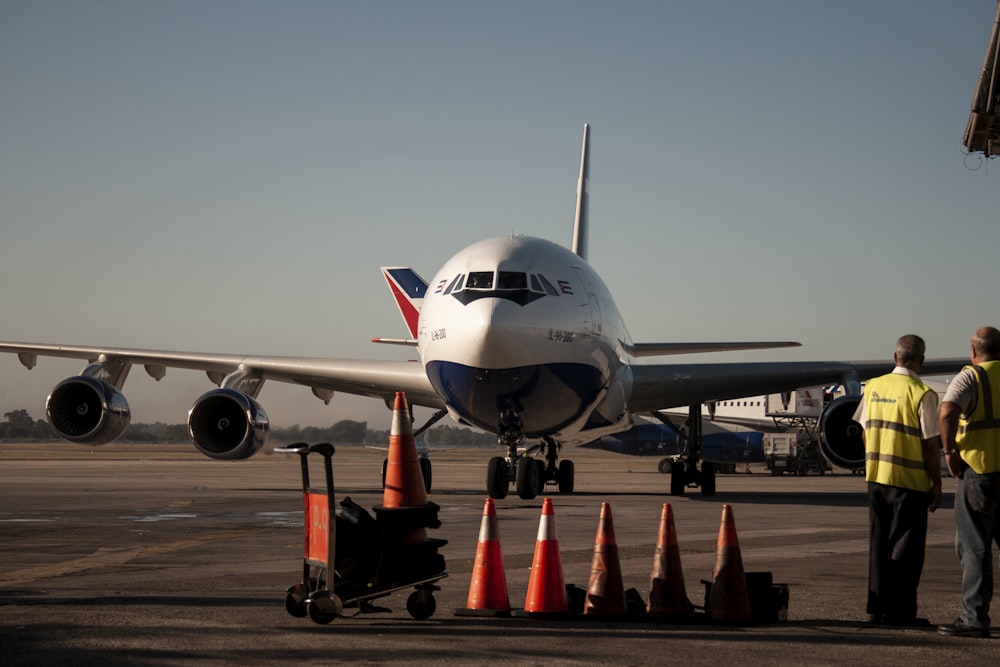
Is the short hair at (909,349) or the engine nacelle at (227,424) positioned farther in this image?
the engine nacelle at (227,424)

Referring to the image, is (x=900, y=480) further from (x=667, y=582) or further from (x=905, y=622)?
(x=667, y=582)

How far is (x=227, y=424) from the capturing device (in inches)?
828

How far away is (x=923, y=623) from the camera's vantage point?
6980 mm

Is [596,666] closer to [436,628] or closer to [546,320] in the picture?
[436,628]

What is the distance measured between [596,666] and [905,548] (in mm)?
2605

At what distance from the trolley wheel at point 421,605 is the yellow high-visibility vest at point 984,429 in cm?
335

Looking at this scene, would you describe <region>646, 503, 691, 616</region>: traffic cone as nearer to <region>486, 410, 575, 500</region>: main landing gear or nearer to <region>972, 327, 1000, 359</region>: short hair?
<region>972, 327, 1000, 359</region>: short hair

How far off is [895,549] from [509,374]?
9893 millimetres

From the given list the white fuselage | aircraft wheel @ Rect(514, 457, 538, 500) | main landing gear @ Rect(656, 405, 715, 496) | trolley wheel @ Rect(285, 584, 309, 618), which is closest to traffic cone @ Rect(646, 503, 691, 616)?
trolley wheel @ Rect(285, 584, 309, 618)

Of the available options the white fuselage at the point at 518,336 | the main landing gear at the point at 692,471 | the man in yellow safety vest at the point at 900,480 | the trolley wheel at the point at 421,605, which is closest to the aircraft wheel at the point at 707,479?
the main landing gear at the point at 692,471

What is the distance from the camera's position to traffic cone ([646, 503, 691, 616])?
7.18 meters

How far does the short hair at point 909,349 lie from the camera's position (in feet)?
25.0

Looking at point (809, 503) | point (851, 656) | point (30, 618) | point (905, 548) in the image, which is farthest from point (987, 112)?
point (30, 618)

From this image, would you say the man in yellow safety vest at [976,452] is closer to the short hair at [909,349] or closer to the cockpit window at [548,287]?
the short hair at [909,349]
